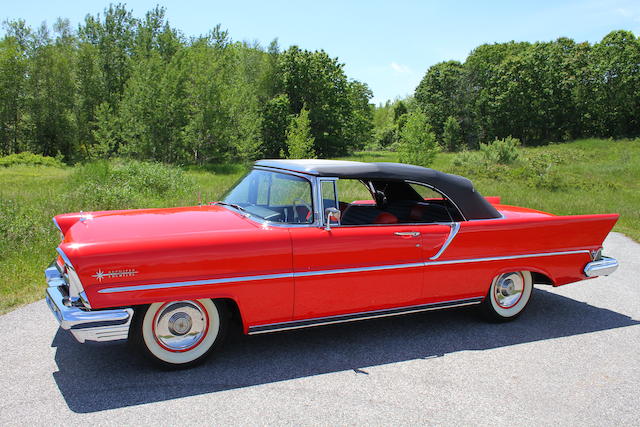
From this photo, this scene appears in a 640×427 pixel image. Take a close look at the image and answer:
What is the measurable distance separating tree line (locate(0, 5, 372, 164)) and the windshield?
115ft

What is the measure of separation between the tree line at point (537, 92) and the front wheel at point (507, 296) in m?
43.6

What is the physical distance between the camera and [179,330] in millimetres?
3617

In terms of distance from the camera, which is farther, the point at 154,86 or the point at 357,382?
the point at 154,86

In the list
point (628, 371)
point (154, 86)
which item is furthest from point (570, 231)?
point (154, 86)

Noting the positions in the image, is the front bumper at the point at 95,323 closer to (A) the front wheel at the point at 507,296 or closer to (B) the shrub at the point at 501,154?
(A) the front wheel at the point at 507,296

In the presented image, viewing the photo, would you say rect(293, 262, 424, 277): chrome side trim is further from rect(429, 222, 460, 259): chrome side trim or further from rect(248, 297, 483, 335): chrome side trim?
rect(248, 297, 483, 335): chrome side trim

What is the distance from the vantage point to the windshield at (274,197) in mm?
4090

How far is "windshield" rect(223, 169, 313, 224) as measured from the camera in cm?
409

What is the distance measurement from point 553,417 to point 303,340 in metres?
2.06

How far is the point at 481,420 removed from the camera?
10.3 feet

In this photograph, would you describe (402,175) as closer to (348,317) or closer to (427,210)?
(427,210)

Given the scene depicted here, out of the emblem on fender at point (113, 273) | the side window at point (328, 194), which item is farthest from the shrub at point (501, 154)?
the emblem on fender at point (113, 273)

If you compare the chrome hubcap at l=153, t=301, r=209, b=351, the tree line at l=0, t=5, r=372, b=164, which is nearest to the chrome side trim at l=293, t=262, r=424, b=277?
the chrome hubcap at l=153, t=301, r=209, b=351

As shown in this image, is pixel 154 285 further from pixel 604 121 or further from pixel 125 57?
pixel 604 121
